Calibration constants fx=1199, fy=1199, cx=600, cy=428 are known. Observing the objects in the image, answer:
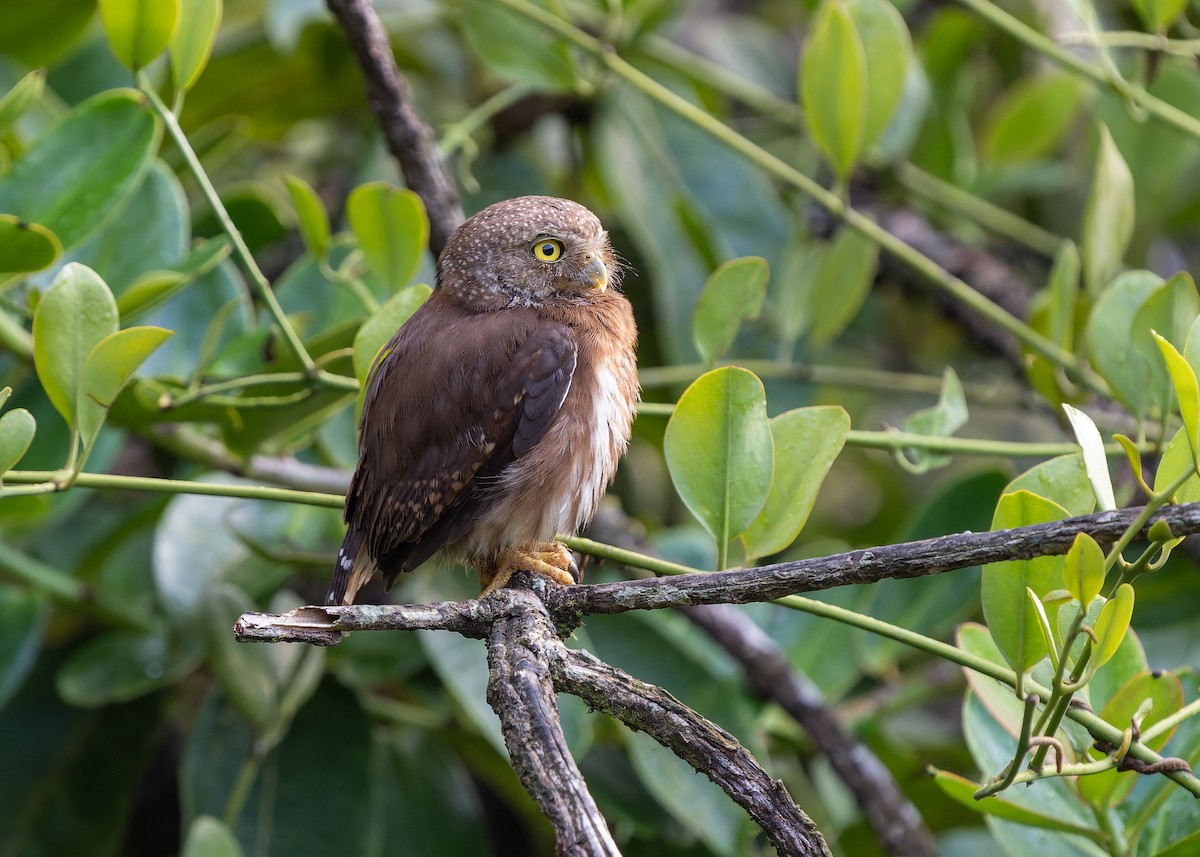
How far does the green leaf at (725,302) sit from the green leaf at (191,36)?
3.98 feet

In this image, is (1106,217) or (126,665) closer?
(1106,217)

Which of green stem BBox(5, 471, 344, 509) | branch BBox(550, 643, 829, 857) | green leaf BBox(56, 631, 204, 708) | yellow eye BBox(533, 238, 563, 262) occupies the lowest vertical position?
green leaf BBox(56, 631, 204, 708)

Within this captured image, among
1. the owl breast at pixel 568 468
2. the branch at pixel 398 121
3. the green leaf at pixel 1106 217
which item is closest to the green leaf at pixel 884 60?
the green leaf at pixel 1106 217

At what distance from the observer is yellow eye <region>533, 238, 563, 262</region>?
3151mm

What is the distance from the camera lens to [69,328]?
2.18m

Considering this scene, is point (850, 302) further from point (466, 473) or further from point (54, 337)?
point (54, 337)

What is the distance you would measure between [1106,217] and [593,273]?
1.33 m

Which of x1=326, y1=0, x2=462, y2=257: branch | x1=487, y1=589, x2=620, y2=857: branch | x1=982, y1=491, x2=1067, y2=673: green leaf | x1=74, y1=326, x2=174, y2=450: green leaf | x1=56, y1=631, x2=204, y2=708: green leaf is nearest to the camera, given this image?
x1=487, y1=589, x2=620, y2=857: branch

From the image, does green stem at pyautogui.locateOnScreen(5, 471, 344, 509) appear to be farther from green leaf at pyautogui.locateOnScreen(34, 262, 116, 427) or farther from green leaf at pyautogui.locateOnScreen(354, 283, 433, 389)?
green leaf at pyautogui.locateOnScreen(354, 283, 433, 389)

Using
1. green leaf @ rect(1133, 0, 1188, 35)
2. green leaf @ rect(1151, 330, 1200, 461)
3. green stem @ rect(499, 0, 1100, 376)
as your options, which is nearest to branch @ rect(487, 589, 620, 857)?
green leaf @ rect(1151, 330, 1200, 461)

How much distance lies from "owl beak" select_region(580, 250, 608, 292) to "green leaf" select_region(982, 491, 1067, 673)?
1.46 meters

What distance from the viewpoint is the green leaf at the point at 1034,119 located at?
4.65 m

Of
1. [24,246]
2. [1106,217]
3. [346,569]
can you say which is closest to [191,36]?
[24,246]

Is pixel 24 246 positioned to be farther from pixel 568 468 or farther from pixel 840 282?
pixel 840 282
